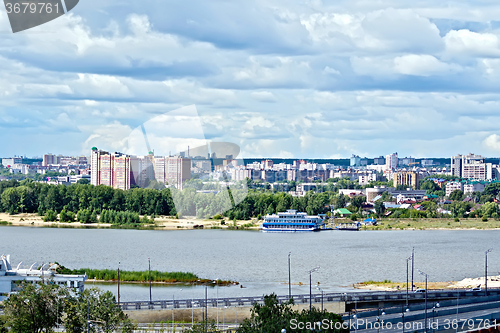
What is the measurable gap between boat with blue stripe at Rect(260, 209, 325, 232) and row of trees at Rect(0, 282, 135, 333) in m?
26.8

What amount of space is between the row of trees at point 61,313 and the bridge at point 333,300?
1.42 m

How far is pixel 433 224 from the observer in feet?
137

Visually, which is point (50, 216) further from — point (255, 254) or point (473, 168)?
point (473, 168)

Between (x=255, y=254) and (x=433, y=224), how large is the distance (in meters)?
19.7

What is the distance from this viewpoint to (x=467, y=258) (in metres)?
24.4

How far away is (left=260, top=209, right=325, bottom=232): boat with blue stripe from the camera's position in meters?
39.2

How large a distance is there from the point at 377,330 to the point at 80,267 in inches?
485

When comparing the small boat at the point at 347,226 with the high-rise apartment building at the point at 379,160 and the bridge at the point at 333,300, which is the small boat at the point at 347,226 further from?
the high-rise apartment building at the point at 379,160

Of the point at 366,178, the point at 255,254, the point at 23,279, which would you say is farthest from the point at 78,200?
the point at 366,178

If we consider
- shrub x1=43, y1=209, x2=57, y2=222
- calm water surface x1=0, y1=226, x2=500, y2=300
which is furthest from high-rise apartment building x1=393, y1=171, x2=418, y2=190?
shrub x1=43, y1=209, x2=57, y2=222

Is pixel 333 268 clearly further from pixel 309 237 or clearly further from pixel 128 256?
pixel 309 237

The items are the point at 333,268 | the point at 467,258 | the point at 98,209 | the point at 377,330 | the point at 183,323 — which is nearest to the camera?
the point at 377,330

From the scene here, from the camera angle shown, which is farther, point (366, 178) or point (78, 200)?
point (366, 178)

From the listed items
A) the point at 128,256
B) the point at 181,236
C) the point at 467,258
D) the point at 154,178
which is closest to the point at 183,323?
the point at 154,178
